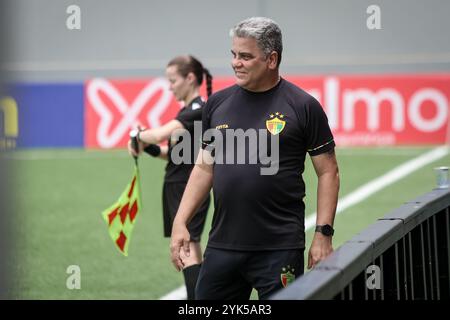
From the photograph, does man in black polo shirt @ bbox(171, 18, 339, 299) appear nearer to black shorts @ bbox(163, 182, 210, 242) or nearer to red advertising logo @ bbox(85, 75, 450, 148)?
black shorts @ bbox(163, 182, 210, 242)

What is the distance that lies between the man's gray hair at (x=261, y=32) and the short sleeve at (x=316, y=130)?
33cm

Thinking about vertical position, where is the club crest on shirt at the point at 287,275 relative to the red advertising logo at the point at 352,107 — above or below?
above

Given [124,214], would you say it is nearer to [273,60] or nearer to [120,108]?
[273,60]

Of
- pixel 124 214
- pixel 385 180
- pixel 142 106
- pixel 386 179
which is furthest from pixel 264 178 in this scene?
pixel 142 106

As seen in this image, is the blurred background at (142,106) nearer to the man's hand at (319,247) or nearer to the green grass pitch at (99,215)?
the green grass pitch at (99,215)

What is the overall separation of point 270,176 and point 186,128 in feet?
8.28

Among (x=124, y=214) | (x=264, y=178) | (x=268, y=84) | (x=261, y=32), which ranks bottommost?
(x=124, y=214)

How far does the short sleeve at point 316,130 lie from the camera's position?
540 centimetres

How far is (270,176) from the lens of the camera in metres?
5.39

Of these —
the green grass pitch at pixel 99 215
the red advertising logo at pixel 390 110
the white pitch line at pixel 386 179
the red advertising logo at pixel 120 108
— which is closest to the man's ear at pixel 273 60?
the green grass pitch at pixel 99 215

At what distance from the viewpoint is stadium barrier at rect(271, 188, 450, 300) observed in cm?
380

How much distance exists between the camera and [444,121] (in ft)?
71.8

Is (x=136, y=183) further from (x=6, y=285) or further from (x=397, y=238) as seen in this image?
(x=6, y=285)

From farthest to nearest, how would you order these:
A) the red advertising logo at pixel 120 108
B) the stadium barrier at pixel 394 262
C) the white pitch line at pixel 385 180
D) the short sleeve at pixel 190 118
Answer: the red advertising logo at pixel 120 108
the white pitch line at pixel 385 180
the short sleeve at pixel 190 118
the stadium barrier at pixel 394 262
